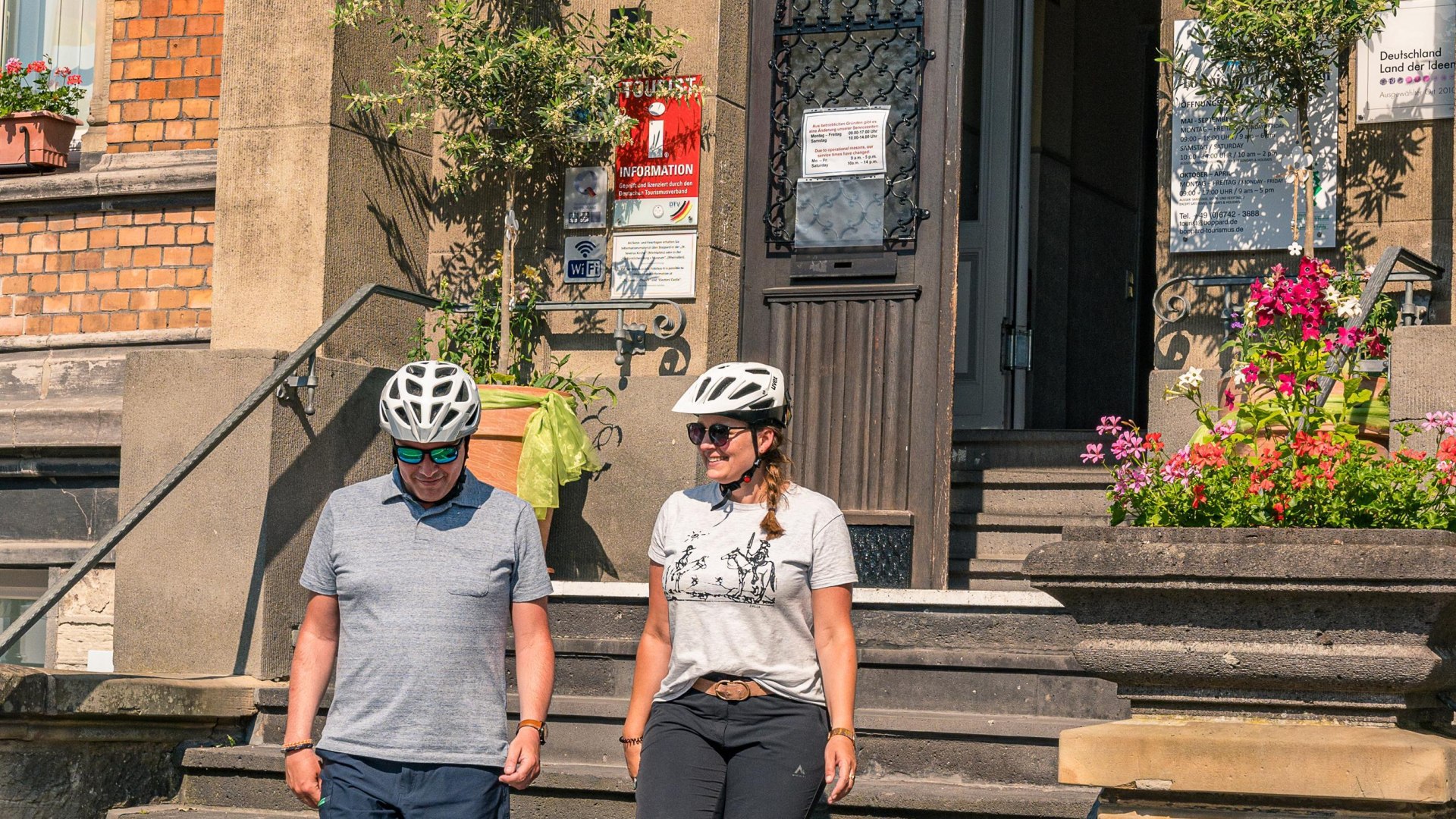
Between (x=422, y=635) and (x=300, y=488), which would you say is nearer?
(x=422, y=635)

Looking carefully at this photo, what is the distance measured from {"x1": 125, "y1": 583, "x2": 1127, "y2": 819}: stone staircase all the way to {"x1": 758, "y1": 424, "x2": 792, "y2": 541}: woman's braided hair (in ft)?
5.80

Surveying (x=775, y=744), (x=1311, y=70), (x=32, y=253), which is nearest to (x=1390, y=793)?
(x=775, y=744)

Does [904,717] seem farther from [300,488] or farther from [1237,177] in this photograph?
[1237,177]

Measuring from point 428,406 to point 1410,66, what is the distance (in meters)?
5.36

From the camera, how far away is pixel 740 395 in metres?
4.34

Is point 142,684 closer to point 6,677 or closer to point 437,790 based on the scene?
point 6,677

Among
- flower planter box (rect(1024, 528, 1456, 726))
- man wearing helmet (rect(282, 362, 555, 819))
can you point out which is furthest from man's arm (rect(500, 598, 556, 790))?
flower planter box (rect(1024, 528, 1456, 726))

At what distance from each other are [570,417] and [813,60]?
2031mm

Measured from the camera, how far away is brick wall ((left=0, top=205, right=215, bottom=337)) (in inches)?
357

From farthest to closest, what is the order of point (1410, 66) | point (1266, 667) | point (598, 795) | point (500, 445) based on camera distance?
1. point (500, 445)
2. point (1410, 66)
3. point (598, 795)
4. point (1266, 667)

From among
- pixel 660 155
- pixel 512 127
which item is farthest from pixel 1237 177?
pixel 512 127

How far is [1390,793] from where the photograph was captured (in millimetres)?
4449

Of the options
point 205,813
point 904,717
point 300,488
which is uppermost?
point 300,488

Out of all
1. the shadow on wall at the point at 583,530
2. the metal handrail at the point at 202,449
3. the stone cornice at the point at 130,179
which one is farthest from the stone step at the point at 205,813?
the stone cornice at the point at 130,179
